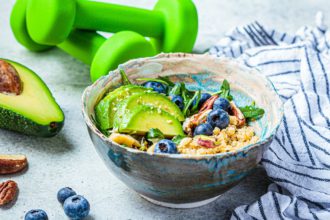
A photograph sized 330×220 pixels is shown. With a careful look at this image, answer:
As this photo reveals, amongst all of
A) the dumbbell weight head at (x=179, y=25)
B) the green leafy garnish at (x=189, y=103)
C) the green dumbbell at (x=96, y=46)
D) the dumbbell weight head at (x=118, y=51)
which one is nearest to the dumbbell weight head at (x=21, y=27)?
the green dumbbell at (x=96, y=46)

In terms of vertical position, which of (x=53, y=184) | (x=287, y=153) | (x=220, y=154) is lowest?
(x=53, y=184)

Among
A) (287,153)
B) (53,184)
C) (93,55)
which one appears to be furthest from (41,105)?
(287,153)

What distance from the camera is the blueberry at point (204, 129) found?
1.13m

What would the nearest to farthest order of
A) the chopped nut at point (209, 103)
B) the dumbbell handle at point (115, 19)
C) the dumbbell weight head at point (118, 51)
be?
the chopped nut at point (209, 103) < the dumbbell weight head at point (118, 51) < the dumbbell handle at point (115, 19)

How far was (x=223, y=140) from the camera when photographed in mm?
1115

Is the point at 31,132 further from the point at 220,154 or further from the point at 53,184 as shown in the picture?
the point at 220,154

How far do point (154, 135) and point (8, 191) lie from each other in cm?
34

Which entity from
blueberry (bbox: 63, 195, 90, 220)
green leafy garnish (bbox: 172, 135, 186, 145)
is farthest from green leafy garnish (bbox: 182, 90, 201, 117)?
blueberry (bbox: 63, 195, 90, 220)

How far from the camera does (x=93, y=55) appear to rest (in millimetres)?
1632

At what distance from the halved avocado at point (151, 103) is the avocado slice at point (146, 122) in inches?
0.7

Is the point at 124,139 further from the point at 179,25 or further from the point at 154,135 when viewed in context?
the point at 179,25

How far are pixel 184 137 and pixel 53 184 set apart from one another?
0.33 metres

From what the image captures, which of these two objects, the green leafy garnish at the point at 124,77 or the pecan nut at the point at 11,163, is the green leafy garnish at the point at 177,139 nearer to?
the green leafy garnish at the point at 124,77

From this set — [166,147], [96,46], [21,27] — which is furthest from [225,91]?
[21,27]
